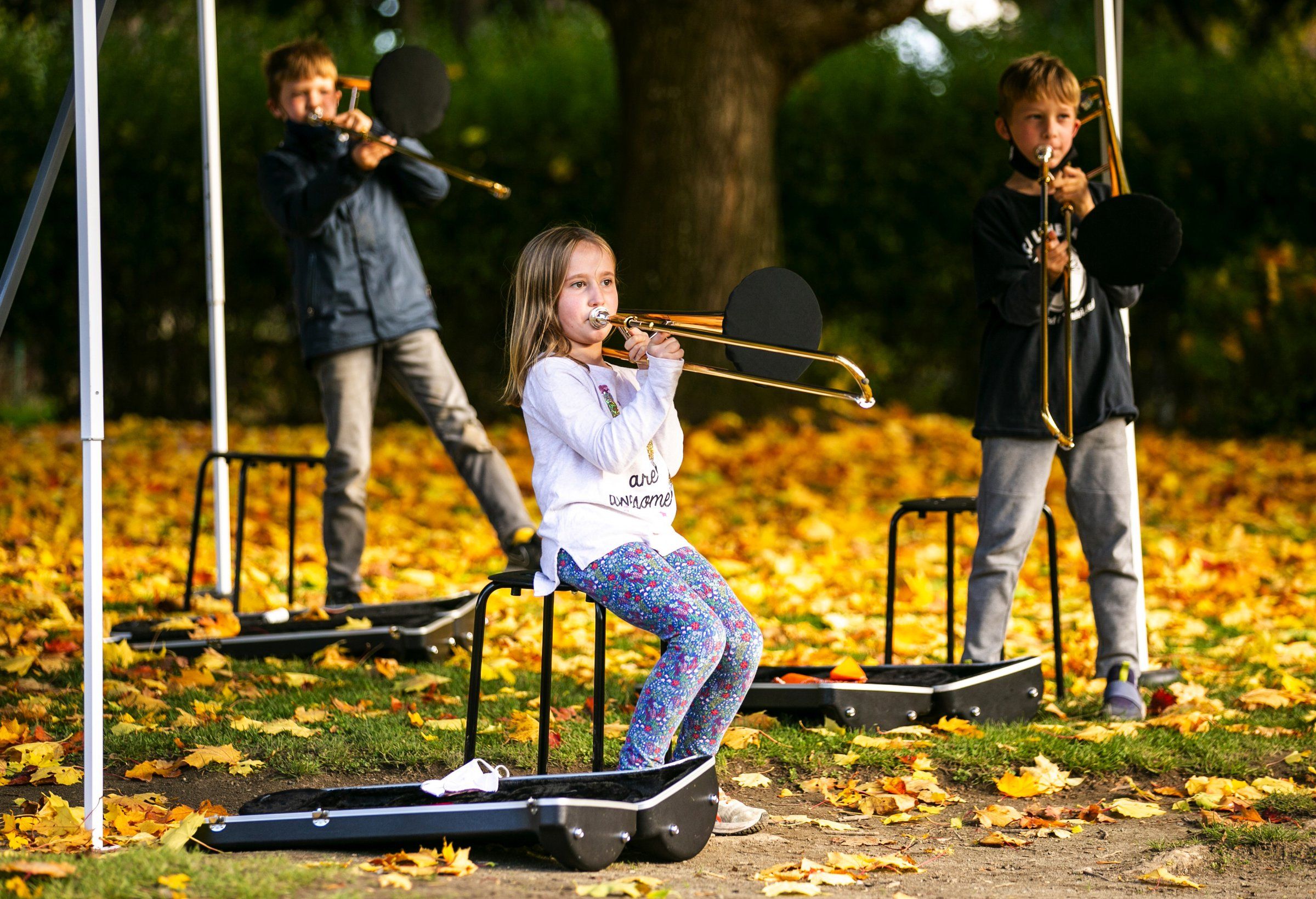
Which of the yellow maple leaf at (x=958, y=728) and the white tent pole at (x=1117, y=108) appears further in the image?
the white tent pole at (x=1117, y=108)

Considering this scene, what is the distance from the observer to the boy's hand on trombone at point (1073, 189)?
400 cm

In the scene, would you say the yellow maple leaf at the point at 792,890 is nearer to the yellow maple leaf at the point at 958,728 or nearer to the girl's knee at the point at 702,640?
the girl's knee at the point at 702,640

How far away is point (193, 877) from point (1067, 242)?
2.68 metres

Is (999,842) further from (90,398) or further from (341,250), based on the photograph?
(341,250)

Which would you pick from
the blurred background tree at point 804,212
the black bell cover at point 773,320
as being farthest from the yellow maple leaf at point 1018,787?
the blurred background tree at point 804,212

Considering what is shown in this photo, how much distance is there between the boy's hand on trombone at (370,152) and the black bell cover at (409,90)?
0.17 metres

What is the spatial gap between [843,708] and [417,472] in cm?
500

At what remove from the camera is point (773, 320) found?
9.66 feet

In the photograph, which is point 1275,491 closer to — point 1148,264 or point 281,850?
point 1148,264

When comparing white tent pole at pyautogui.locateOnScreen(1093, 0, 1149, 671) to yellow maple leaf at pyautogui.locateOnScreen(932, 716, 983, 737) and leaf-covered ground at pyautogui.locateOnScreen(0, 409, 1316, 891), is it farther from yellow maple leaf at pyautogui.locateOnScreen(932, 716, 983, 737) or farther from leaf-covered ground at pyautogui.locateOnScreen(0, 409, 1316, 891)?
yellow maple leaf at pyautogui.locateOnScreen(932, 716, 983, 737)

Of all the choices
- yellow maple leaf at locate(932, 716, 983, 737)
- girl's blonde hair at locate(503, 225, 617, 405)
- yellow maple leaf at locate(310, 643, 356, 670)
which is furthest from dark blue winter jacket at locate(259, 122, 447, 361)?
yellow maple leaf at locate(932, 716, 983, 737)

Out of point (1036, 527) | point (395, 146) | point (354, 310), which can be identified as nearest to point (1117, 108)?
point (1036, 527)

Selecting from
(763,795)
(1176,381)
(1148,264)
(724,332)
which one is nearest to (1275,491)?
(1176,381)

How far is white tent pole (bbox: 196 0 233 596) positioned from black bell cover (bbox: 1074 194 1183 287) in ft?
10.1
